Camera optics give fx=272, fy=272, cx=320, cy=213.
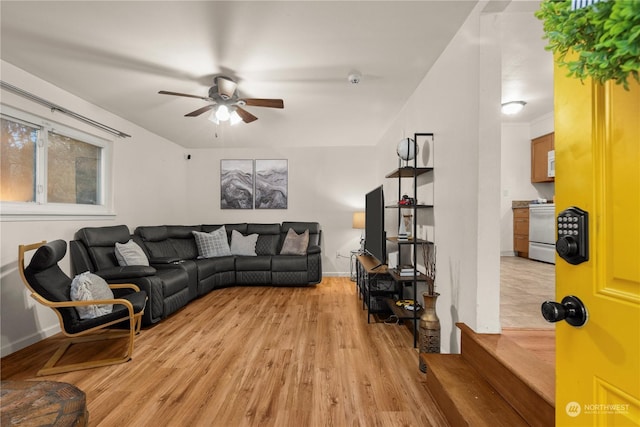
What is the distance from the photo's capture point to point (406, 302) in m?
2.79

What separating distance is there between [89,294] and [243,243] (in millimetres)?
2809

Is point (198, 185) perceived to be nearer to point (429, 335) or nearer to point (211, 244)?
point (211, 244)

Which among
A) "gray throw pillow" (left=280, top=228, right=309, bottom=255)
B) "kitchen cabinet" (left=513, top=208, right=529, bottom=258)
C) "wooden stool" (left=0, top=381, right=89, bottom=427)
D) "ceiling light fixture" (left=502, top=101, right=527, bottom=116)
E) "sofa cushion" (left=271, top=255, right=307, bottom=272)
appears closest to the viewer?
"wooden stool" (left=0, top=381, right=89, bottom=427)

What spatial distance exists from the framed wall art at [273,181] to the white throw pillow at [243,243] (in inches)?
33.2

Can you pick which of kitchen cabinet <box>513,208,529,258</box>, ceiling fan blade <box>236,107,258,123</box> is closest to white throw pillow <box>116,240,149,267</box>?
ceiling fan blade <box>236,107,258,123</box>

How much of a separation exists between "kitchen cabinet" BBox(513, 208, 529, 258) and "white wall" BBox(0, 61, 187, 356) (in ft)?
20.8

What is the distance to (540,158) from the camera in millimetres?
4723

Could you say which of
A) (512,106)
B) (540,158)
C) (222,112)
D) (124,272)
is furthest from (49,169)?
(540,158)

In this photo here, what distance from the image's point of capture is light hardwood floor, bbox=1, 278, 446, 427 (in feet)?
5.26

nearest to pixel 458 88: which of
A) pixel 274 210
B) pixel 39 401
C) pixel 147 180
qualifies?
pixel 39 401

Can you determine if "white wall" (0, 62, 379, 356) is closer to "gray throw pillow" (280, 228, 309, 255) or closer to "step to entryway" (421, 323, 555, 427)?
"gray throw pillow" (280, 228, 309, 255)

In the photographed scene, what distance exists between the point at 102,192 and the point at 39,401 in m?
3.41

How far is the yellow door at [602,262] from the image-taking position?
563 mm
